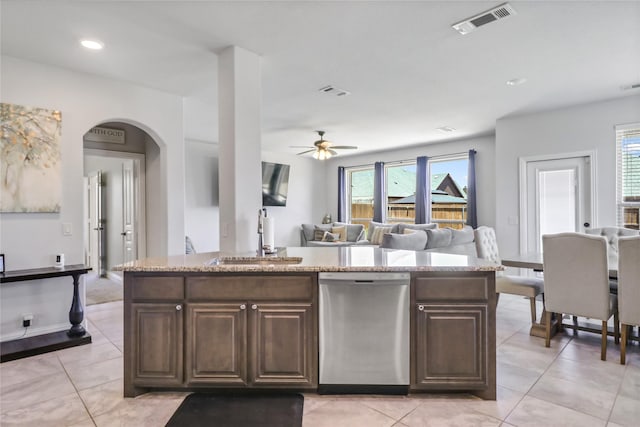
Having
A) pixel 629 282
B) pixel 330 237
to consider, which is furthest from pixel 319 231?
pixel 629 282

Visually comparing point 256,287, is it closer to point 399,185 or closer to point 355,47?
point 355,47

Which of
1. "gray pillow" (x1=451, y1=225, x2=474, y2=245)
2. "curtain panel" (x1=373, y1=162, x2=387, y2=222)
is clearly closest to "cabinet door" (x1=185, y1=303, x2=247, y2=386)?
"gray pillow" (x1=451, y1=225, x2=474, y2=245)

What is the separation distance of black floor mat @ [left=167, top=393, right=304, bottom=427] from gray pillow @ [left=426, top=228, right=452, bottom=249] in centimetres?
348

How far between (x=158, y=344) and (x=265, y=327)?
0.70 m

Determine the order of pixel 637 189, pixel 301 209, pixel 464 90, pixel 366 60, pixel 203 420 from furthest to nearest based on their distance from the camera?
pixel 301 209
pixel 637 189
pixel 464 90
pixel 366 60
pixel 203 420

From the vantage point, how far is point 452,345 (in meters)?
2.23

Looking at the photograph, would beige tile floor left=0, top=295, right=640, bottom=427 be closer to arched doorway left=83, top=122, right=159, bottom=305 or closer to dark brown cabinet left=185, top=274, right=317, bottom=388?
dark brown cabinet left=185, top=274, right=317, bottom=388

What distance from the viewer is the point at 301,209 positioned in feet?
29.9

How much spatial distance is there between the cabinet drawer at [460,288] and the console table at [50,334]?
3.17 m

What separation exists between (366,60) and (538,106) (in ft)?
9.76

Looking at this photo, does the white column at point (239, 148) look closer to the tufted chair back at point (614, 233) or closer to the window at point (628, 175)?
the tufted chair back at point (614, 233)

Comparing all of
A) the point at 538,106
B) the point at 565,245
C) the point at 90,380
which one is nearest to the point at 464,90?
the point at 538,106

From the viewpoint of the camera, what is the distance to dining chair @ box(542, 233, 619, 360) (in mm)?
2828

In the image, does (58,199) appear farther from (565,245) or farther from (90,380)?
(565,245)
